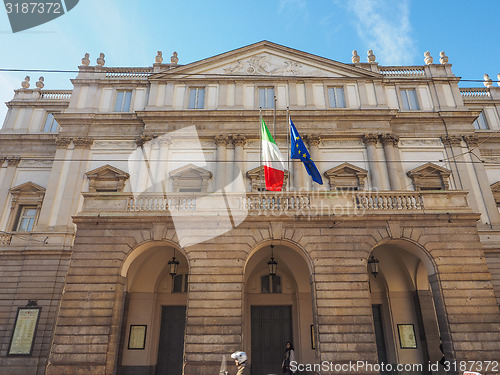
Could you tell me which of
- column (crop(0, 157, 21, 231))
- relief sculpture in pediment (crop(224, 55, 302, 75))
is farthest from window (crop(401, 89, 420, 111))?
column (crop(0, 157, 21, 231))

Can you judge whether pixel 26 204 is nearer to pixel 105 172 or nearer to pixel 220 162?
pixel 105 172

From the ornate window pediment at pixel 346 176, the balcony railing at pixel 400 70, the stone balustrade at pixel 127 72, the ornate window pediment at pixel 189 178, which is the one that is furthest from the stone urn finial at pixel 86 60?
the balcony railing at pixel 400 70

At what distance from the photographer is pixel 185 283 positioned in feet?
59.2

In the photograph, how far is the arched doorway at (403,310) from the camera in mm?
16656

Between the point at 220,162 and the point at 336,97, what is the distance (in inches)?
348

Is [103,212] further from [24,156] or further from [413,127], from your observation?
[413,127]

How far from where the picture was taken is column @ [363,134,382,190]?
784 inches

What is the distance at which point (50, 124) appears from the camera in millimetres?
24328

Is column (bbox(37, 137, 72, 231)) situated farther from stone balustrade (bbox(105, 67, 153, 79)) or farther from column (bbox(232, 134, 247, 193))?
column (bbox(232, 134, 247, 193))

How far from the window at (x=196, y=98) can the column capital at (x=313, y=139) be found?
7078 mm

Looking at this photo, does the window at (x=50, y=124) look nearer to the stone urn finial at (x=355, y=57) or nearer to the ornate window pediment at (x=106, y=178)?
the ornate window pediment at (x=106, y=178)

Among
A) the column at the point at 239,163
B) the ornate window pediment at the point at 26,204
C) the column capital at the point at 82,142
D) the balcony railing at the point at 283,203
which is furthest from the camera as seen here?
the column capital at the point at 82,142

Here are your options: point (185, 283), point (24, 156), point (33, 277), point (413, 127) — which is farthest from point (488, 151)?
point (24, 156)

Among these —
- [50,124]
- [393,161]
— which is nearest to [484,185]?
[393,161]
